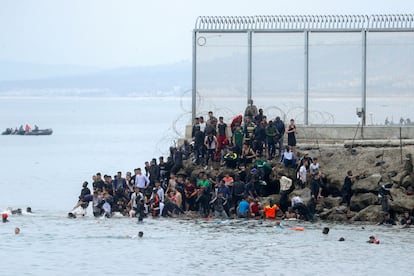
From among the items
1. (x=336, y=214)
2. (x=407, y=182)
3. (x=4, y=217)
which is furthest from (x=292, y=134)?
(x=4, y=217)

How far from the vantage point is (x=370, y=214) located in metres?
40.1

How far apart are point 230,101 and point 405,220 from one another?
9.46m

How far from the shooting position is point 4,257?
37.4 metres

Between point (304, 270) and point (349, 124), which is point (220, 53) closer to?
point (349, 124)

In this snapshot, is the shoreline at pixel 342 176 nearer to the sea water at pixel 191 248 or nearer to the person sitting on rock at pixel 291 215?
the person sitting on rock at pixel 291 215

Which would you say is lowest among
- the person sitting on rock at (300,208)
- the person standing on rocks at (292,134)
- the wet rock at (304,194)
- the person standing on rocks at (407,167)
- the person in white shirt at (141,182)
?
the person sitting on rock at (300,208)

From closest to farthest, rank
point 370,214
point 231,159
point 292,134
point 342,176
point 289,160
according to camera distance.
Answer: point 370,214 → point 342,176 → point 289,160 → point 231,159 → point 292,134

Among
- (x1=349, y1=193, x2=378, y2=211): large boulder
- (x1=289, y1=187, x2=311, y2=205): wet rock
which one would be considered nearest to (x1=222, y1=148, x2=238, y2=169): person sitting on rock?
(x1=289, y1=187, x2=311, y2=205): wet rock

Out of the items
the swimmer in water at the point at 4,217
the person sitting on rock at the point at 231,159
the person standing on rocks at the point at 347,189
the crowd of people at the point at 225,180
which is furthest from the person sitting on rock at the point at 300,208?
the swimmer in water at the point at 4,217

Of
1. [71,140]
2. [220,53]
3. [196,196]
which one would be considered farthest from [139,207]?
[71,140]

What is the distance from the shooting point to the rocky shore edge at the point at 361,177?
4028 centimetres

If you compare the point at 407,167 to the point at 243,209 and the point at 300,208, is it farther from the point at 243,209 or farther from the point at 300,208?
the point at 243,209

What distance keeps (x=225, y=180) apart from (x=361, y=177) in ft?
14.9

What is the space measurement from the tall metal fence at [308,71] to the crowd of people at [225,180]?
150 centimetres
